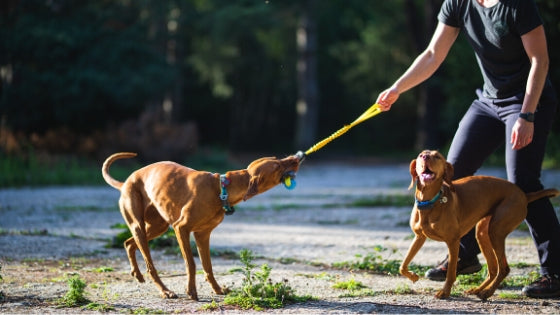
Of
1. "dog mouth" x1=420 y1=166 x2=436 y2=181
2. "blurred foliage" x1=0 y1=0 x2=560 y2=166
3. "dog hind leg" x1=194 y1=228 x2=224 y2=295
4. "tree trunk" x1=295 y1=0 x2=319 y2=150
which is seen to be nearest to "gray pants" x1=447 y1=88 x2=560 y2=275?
"dog mouth" x1=420 y1=166 x2=436 y2=181

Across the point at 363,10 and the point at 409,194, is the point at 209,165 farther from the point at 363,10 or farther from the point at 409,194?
the point at 363,10

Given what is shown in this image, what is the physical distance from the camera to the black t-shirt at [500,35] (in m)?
4.66

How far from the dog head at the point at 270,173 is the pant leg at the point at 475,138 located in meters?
1.42

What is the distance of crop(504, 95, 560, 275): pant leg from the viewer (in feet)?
16.1

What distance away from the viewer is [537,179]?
195 inches

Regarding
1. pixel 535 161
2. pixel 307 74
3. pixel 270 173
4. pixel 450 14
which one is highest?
pixel 307 74

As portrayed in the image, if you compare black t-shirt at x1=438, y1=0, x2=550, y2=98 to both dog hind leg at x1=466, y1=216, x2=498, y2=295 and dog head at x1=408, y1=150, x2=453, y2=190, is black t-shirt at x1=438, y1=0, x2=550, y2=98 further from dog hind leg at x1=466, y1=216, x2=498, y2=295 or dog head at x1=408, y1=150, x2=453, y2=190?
dog hind leg at x1=466, y1=216, x2=498, y2=295

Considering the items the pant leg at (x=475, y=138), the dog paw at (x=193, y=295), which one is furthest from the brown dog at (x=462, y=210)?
the dog paw at (x=193, y=295)

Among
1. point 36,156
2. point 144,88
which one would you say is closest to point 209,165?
point 144,88

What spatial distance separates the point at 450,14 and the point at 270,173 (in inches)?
74.2

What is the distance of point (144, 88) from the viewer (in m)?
19.3

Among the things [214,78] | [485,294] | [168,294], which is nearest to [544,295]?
[485,294]

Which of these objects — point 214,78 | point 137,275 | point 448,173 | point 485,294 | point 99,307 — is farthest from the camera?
point 214,78

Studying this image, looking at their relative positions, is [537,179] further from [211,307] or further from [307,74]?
[307,74]
